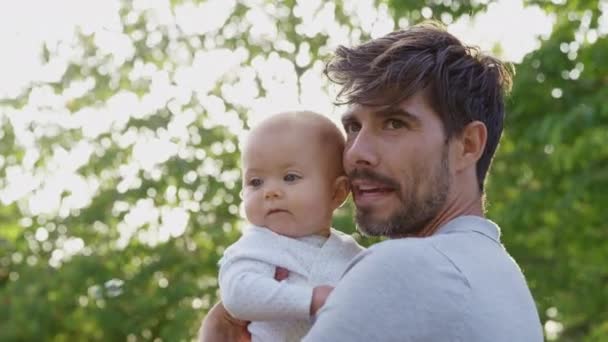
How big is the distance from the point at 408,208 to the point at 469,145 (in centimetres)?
21

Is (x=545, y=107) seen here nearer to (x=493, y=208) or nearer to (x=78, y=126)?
(x=493, y=208)

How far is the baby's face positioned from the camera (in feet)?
9.60

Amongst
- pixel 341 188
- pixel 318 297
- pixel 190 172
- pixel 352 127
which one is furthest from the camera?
pixel 190 172

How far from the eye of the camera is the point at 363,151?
2.78 m

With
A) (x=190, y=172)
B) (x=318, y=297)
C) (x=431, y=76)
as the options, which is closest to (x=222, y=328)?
(x=318, y=297)

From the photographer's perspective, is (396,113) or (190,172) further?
(190,172)

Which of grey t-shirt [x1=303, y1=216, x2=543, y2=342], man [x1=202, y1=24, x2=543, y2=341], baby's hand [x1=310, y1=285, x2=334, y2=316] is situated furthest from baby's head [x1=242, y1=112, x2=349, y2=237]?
grey t-shirt [x1=303, y1=216, x2=543, y2=342]

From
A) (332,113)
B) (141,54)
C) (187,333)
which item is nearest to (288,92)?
(141,54)

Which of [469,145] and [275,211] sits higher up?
[469,145]

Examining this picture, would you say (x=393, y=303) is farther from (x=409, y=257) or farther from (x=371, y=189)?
(x=371, y=189)

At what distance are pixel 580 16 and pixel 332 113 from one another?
7.62 m

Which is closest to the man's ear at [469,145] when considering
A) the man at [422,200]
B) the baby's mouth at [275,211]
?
the man at [422,200]

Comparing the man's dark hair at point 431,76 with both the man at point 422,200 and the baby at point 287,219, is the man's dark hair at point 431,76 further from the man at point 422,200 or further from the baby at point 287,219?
the baby at point 287,219

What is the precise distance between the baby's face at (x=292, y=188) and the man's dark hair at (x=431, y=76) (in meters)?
0.16
